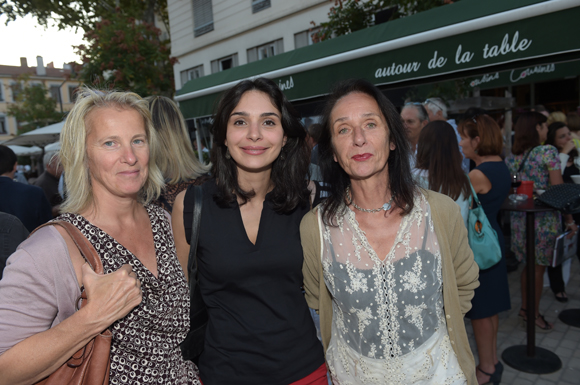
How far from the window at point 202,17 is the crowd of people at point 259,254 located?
13792 mm

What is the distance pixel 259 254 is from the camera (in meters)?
1.92

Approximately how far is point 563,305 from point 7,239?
19.8 ft

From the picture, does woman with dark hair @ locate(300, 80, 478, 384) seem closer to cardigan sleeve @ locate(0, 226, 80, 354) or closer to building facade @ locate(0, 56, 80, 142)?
cardigan sleeve @ locate(0, 226, 80, 354)

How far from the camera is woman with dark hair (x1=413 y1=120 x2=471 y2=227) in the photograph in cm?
324

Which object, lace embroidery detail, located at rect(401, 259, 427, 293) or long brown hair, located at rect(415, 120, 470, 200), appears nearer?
lace embroidery detail, located at rect(401, 259, 427, 293)

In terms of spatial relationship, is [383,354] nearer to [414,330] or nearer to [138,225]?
[414,330]

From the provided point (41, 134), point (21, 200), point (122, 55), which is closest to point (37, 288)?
point (21, 200)

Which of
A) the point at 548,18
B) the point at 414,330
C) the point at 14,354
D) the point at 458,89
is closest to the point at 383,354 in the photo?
the point at 414,330

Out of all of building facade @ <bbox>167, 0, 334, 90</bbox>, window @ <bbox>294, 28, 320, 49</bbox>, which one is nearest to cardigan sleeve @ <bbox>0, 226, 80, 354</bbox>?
building facade @ <bbox>167, 0, 334, 90</bbox>

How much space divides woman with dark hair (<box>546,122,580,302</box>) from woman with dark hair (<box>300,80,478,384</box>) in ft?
13.0

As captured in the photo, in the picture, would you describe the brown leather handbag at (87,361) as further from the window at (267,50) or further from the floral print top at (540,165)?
the window at (267,50)

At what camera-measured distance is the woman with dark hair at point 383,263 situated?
5.93ft

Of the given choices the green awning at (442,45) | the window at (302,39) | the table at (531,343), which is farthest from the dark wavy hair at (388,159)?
the window at (302,39)

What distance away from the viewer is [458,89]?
251 inches
